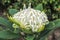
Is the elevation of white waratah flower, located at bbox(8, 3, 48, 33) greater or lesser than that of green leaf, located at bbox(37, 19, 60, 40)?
greater

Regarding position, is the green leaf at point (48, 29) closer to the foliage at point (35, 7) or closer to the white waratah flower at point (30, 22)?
the foliage at point (35, 7)

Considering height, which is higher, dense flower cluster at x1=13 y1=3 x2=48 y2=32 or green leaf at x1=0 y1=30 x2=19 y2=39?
dense flower cluster at x1=13 y1=3 x2=48 y2=32

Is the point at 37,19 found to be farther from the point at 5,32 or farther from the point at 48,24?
the point at 5,32

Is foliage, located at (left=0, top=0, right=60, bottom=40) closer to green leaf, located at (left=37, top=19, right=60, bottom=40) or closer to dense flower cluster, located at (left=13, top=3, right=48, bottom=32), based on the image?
green leaf, located at (left=37, top=19, right=60, bottom=40)

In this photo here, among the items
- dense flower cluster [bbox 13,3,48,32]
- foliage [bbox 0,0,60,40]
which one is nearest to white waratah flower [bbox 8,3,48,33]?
dense flower cluster [bbox 13,3,48,32]

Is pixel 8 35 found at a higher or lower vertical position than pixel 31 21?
lower

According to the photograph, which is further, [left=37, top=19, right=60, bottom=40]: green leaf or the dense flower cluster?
[left=37, top=19, right=60, bottom=40]: green leaf

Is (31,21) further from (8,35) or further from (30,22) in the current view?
(8,35)

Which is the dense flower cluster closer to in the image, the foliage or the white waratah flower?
the white waratah flower

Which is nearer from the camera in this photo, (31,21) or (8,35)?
(31,21)

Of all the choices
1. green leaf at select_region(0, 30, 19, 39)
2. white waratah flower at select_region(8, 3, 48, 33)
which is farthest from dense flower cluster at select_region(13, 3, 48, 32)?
green leaf at select_region(0, 30, 19, 39)

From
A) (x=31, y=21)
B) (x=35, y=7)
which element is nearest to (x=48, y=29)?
(x=31, y=21)
